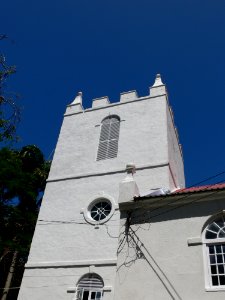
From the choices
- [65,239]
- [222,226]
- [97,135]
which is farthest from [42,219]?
[222,226]

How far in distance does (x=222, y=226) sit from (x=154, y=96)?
43.4 ft

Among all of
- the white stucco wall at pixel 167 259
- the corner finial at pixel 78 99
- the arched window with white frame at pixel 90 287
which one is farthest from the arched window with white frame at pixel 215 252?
the corner finial at pixel 78 99

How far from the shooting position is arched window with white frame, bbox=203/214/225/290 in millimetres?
9617

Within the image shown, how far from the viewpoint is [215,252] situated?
401 inches

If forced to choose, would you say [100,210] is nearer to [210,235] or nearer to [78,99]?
[210,235]

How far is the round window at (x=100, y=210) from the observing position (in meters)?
17.3

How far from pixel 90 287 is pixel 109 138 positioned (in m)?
9.39

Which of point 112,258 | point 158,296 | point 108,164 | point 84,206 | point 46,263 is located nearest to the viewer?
point 158,296

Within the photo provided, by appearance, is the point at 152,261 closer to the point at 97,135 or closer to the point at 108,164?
the point at 108,164

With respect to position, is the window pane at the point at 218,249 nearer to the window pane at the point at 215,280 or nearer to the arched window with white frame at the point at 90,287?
the window pane at the point at 215,280

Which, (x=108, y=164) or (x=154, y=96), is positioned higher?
(x=154, y=96)

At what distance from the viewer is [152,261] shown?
10.5 m

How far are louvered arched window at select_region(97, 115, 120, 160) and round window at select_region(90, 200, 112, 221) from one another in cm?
336

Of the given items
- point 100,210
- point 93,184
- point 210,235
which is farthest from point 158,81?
point 210,235
